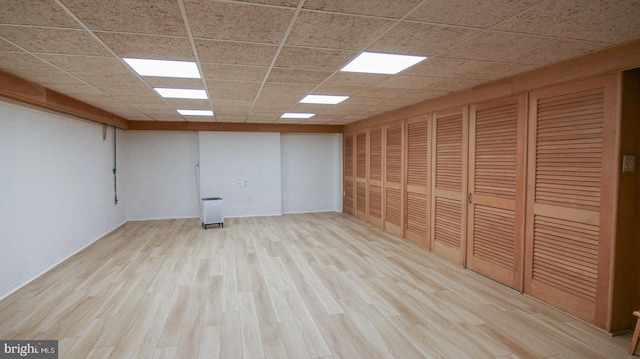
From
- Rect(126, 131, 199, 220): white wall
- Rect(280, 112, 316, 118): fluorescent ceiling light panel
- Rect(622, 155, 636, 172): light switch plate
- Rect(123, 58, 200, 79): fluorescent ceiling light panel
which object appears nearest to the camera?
Rect(622, 155, 636, 172): light switch plate

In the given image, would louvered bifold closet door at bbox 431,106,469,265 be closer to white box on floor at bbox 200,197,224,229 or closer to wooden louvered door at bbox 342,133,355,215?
wooden louvered door at bbox 342,133,355,215

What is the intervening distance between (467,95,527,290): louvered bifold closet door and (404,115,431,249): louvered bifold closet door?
3.18 feet

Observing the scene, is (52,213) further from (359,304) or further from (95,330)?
(359,304)

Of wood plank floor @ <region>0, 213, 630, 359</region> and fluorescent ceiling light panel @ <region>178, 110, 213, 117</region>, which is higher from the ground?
fluorescent ceiling light panel @ <region>178, 110, 213, 117</region>

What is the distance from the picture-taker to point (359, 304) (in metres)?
3.27

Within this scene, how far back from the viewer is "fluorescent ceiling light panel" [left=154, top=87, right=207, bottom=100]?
4145mm

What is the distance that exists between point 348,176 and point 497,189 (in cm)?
486

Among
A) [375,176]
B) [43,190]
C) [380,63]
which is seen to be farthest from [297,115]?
[43,190]

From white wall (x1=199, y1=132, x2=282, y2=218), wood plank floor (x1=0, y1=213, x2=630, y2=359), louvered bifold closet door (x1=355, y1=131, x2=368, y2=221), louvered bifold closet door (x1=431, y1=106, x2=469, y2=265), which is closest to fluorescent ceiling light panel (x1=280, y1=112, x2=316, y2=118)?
louvered bifold closet door (x1=355, y1=131, x2=368, y2=221)

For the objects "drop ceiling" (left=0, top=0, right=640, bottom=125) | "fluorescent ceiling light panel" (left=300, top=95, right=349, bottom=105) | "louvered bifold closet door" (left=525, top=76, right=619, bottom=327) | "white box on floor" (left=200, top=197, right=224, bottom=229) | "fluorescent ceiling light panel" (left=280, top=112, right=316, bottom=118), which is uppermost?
→ "fluorescent ceiling light panel" (left=280, top=112, right=316, bottom=118)

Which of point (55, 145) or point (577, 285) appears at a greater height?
point (55, 145)

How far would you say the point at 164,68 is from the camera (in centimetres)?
313

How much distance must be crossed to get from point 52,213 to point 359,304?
419 centimetres

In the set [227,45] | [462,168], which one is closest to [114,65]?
[227,45]
